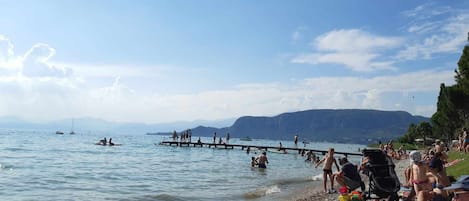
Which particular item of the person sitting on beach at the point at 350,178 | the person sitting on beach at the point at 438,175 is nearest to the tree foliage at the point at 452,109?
the person sitting on beach at the point at 350,178

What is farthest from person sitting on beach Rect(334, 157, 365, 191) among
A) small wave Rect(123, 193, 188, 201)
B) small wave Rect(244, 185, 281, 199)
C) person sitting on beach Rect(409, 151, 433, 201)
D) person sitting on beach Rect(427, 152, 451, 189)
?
small wave Rect(123, 193, 188, 201)

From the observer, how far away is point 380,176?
32.9 feet

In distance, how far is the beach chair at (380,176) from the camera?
9867 mm

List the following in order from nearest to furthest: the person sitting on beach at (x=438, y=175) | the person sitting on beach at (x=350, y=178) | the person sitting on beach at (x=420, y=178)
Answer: the person sitting on beach at (x=420, y=178)
the person sitting on beach at (x=438, y=175)
the person sitting on beach at (x=350, y=178)

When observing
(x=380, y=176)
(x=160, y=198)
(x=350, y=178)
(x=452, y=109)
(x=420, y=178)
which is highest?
(x=452, y=109)

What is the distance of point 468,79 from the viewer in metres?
33.9

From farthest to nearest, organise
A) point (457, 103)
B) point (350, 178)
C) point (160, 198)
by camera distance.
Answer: point (457, 103) < point (160, 198) < point (350, 178)

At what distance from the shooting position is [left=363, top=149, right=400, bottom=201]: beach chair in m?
9.87

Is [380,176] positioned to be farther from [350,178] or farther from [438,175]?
[350,178]

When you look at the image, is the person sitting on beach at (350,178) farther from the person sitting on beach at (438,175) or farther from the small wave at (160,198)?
the small wave at (160,198)

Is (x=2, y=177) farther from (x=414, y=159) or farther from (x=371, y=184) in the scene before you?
(x=414, y=159)

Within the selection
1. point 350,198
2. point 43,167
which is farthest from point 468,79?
point 43,167

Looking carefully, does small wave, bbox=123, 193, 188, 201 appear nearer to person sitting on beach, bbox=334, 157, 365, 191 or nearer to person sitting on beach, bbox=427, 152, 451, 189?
person sitting on beach, bbox=334, 157, 365, 191

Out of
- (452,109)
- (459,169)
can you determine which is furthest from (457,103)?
(459,169)
